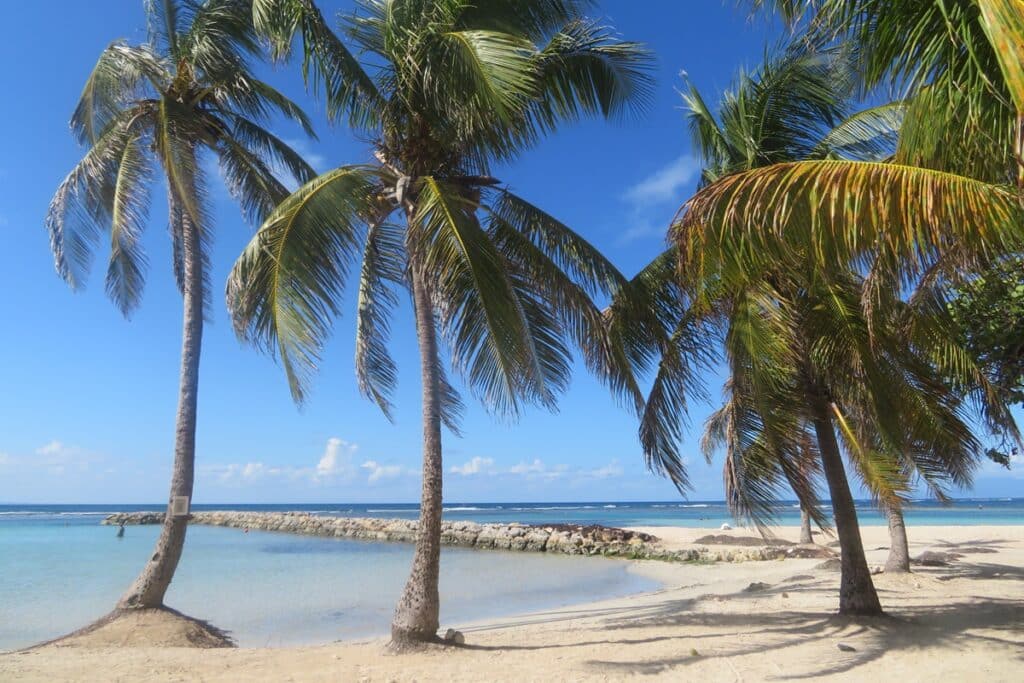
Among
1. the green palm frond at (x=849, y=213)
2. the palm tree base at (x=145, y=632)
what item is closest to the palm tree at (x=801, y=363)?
the green palm frond at (x=849, y=213)

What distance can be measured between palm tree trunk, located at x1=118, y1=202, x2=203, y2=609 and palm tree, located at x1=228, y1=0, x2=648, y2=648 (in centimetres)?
248

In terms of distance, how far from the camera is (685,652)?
6.84 meters

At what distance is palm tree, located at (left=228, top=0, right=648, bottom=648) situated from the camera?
Answer: 6.56 meters

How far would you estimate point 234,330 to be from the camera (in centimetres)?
746

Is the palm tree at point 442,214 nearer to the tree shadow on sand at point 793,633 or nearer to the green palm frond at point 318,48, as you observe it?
the green palm frond at point 318,48

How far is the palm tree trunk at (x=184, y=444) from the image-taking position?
866 cm

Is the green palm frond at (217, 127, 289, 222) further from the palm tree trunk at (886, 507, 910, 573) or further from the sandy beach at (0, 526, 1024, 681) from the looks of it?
the palm tree trunk at (886, 507, 910, 573)

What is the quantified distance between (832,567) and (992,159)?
39.8 ft

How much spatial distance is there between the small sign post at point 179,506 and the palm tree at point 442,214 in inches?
119

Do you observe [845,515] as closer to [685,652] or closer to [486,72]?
[685,652]

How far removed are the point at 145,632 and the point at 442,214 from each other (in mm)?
6008

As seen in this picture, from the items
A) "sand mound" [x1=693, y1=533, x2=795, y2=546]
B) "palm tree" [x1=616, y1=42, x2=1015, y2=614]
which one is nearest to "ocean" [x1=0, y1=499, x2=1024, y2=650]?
"palm tree" [x1=616, y1=42, x2=1015, y2=614]

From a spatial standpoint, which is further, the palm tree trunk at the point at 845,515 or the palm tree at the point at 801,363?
the palm tree trunk at the point at 845,515

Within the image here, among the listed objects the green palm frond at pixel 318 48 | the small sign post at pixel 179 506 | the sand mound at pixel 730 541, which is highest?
the green palm frond at pixel 318 48
